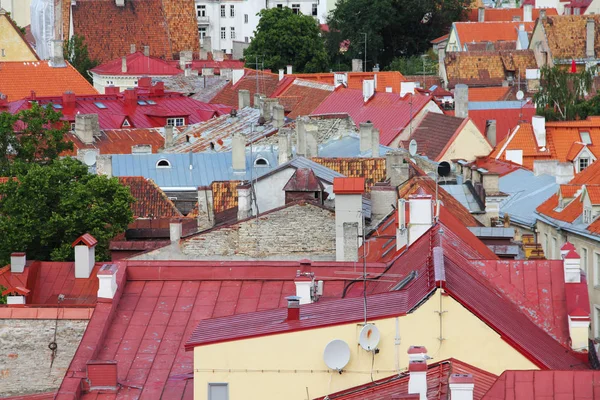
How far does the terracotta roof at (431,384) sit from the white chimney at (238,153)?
34001 mm

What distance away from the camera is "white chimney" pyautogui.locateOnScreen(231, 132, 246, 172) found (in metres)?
56.5

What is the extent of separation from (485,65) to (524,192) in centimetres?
4297

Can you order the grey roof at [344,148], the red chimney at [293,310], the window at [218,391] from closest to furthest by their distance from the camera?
the window at [218,391] → the red chimney at [293,310] → the grey roof at [344,148]

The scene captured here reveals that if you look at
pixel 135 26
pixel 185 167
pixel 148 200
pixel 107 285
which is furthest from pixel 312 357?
pixel 135 26

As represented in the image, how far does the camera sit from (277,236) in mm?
36188

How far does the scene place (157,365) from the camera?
26.6 metres

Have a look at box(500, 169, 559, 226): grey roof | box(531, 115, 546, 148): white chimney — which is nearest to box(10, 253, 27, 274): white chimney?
box(500, 169, 559, 226): grey roof

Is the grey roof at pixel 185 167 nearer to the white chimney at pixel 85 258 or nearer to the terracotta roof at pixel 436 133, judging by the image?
the terracotta roof at pixel 436 133

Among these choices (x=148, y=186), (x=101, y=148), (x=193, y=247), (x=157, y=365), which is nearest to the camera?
(x=157, y=365)

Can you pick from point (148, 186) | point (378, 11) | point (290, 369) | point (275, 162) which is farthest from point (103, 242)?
point (378, 11)

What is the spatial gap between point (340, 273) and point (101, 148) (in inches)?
1497

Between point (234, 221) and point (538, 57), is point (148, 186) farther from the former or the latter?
point (538, 57)

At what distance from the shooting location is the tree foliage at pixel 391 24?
392 feet

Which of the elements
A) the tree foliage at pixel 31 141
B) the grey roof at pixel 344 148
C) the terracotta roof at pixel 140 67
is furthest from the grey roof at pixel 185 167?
the terracotta roof at pixel 140 67
